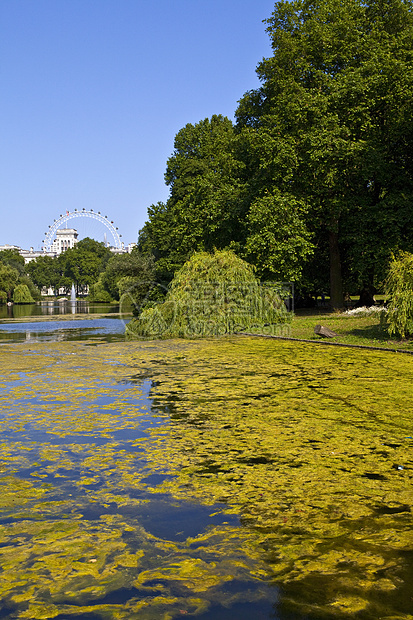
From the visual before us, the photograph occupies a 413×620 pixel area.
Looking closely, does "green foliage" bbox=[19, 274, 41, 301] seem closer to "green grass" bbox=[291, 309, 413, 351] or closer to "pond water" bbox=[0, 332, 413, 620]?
"green grass" bbox=[291, 309, 413, 351]

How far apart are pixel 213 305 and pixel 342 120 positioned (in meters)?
12.0

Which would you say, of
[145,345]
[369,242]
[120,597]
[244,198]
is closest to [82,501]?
[120,597]

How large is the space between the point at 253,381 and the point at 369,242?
699 inches

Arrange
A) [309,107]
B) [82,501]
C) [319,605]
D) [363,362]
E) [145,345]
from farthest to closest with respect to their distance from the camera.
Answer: [309,107], [145,345], [363,362], [82,501], [319,605]

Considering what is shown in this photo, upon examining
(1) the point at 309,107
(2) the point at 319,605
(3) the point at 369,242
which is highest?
(1) the point at 309,107

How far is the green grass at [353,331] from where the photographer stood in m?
17.1

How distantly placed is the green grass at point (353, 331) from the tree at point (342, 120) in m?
3.09

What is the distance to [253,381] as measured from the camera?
11.3m

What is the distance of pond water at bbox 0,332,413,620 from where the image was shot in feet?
11.8

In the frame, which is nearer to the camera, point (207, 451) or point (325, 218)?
point (207, 451)

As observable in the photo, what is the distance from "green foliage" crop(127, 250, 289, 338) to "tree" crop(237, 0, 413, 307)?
5424 millimetres

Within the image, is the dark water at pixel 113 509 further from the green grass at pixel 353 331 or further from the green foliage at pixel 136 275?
the green foliage at pixel 136 275

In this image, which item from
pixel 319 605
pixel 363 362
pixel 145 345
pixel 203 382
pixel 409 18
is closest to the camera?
pixel 319 605

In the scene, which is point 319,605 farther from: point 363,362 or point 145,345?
point 145,345
